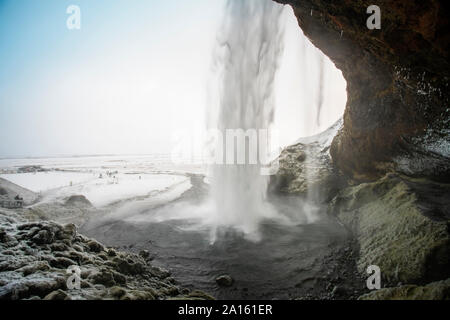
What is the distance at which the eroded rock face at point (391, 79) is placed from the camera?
554 cm

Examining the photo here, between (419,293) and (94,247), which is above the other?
(419,293)

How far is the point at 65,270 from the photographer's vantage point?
4.71 m

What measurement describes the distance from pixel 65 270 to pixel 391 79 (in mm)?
12817

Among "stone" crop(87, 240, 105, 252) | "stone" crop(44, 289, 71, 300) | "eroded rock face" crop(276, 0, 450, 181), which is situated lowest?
"stone" crop(87, 240, 105, 252)

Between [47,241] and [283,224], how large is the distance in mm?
8644

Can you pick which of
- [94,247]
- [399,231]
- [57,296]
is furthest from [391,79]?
[94,247]

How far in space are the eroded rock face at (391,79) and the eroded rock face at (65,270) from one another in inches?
336

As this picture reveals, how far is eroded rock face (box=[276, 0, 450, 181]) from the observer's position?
554cm

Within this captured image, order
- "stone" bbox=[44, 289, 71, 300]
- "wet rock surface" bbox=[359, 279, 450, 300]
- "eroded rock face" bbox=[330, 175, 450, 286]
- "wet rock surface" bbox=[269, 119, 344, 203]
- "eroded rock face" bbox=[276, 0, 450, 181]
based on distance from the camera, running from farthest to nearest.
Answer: "wet rock surface" bbox=[269, 119, 344, 203], "eroded rock face" bbox=[276, 0, 450, 181], "eroded rock face" bbox=[330, 175, 450, 286], "stone" bbox=[44, 289, 71, 300], "wet rock surface" bbox=[359, 279, 450, 300]

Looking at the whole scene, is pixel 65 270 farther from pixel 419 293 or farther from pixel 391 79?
pixel 391 79

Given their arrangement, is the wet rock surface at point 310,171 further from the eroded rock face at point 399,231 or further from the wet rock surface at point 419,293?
the wet rock surface at point 419,293

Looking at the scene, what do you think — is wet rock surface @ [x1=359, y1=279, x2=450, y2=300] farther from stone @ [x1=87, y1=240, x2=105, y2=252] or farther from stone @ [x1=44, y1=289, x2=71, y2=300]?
stone @ [x1=87, y1=240, x2=105, y2=252]

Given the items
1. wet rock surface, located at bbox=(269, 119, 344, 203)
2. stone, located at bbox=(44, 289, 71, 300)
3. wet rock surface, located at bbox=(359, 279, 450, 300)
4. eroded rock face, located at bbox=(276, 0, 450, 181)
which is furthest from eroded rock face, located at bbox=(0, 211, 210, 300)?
wet rock surface, located at bbox=(269, 119, 344, 203)

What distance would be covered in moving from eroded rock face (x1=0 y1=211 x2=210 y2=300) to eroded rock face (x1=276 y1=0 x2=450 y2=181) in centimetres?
852
